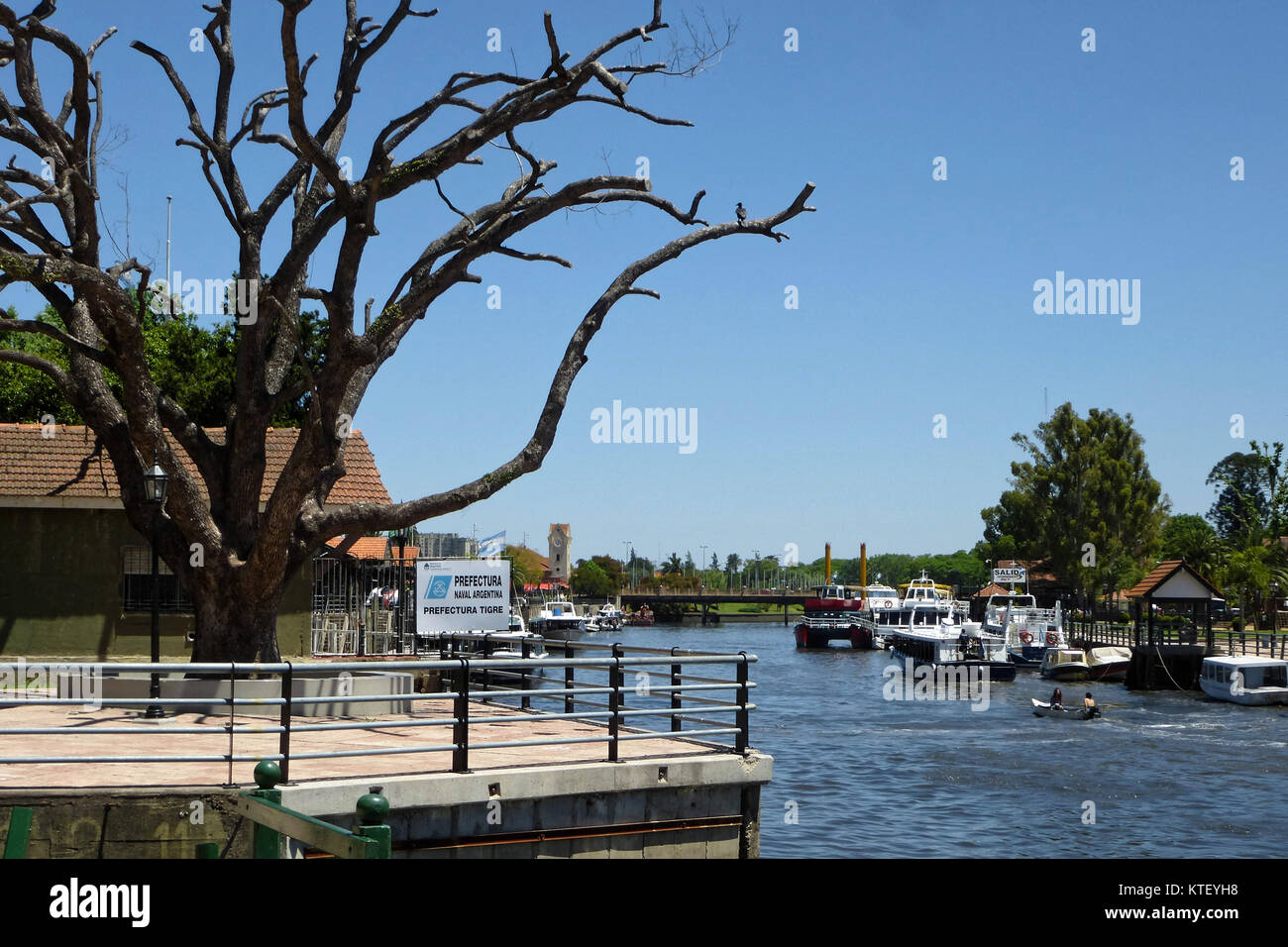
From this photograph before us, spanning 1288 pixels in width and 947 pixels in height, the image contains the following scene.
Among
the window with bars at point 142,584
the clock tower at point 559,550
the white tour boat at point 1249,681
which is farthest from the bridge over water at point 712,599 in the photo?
the window with bars at point 142,584

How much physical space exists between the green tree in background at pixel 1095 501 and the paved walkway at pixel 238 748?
88687 millimetres

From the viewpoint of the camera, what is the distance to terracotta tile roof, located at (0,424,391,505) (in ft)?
77.2

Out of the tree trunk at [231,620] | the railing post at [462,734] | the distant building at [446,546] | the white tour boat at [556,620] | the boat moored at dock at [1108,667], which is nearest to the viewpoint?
the railing post at [462,734]

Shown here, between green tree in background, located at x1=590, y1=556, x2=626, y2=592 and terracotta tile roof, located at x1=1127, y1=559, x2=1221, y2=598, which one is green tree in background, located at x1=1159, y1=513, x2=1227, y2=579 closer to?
terracotta tile roof, located at x1=1127, y1=559, x2=1221, y2=598

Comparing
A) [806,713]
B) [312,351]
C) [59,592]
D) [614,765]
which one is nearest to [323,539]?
[614,765]

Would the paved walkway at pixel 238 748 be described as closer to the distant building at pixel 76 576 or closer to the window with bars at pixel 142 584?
the distant building at pixel 76 576

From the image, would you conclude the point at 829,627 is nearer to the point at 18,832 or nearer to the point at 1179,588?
the point at 1179,588

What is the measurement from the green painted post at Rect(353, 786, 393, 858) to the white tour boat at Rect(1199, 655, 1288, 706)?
1931 inches

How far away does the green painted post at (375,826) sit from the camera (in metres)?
5.20

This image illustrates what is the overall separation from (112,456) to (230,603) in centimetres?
261

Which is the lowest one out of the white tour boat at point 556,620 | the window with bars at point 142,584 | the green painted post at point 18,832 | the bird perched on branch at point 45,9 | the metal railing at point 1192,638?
the white tour boat at point 556,620

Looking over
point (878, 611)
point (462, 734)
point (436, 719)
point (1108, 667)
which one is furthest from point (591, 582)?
point (462, 734)

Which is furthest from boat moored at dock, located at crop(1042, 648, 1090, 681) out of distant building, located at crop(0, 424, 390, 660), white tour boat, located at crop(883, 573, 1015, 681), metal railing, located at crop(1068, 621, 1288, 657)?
distant building, located at crop(0, 424, 390, 660)
